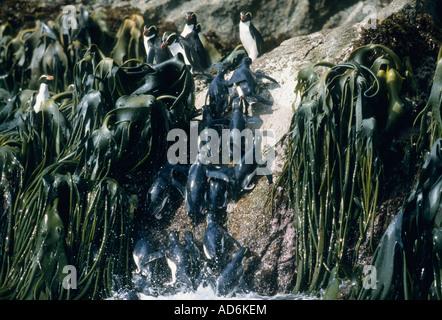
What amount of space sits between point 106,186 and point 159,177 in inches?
16.5

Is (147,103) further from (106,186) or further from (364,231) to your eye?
(364,231)

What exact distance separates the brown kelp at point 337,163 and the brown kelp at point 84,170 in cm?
108

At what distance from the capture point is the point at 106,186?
15.7ft

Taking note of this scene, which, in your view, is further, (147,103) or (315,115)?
(147,103)

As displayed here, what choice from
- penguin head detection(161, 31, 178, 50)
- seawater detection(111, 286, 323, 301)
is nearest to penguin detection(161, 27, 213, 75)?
penguin head detection(161, 31, 178, 50)

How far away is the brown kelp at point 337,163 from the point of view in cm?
454

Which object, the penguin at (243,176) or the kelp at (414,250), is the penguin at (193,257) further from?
the kelp at (414,250)

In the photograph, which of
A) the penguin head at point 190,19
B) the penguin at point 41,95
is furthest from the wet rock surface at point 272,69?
the penguin at point 41,95

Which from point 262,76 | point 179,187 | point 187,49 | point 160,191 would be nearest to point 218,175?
point 179,187

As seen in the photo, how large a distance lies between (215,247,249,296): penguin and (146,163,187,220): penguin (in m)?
0.70
